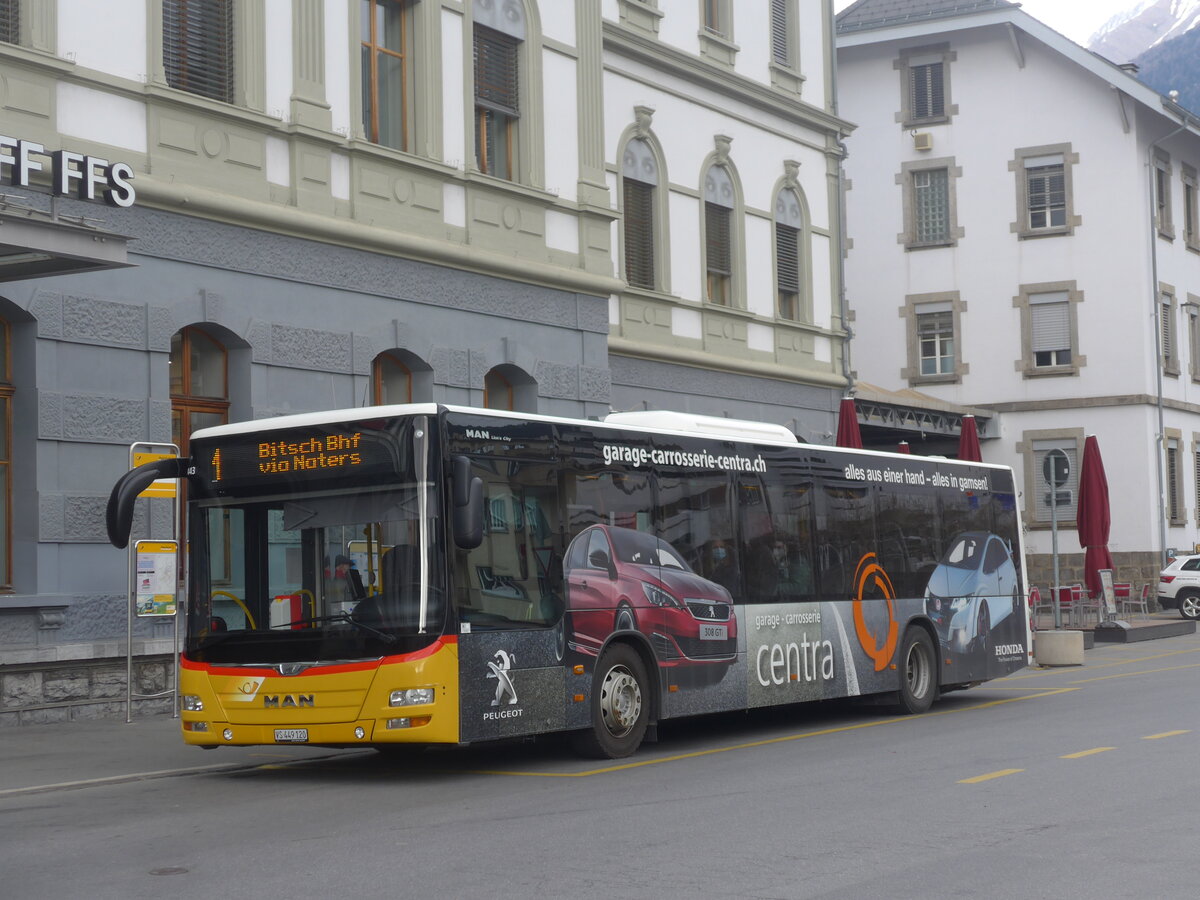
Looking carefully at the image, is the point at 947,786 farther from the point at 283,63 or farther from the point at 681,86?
the point at 681,86

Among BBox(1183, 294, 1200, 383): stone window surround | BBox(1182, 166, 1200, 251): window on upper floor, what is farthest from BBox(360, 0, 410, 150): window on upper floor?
BBox(1182, 166, 1200, 251): window on upper floor

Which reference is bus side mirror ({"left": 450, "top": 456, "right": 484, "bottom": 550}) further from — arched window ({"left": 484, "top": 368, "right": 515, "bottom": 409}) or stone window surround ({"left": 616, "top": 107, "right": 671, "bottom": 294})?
stone window surround ({"left": 616, "top": 107, "right": 671, "bottom": 294})

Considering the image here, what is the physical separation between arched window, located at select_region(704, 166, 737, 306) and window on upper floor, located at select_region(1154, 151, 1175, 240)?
2130 cm

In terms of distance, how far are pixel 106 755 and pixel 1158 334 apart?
3672cm

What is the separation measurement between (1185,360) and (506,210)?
1209 inches

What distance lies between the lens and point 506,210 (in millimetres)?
22188

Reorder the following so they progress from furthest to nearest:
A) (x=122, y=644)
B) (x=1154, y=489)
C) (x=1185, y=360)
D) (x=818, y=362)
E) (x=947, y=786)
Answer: (x=1185, y=360), (x=1154, y=489), (x=818, y=362), (x=122, y=644), (x=947, y=786)

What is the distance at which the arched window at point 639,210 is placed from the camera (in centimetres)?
2669

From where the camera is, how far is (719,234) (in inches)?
1140

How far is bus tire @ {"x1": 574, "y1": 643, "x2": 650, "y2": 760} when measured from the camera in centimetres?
1346

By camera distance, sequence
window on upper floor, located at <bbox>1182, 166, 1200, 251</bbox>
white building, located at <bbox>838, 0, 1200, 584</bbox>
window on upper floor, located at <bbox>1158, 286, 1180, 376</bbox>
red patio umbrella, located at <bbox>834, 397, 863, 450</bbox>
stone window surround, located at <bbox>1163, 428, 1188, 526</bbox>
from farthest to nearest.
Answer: window on upper floor, located at <bbox>1182, 166, 1200, 251</bbox> < window on upper floor, located at <bbox>1158, 286, 1180, 376</bbox> < stone window surround, located at <bbox>1163, 428, 1188, 526</bbox> < white building, located at <bbox>838, 0, 1200, 584</bbox> < red patio umbrella, located at <bbox>834, 397, 863, 450</bbox>

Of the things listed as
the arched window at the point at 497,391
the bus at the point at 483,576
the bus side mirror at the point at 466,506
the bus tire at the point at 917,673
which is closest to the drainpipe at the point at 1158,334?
the arched window at the point at 497,391

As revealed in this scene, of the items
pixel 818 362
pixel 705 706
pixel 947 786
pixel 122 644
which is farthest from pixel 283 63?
pixel 818 362

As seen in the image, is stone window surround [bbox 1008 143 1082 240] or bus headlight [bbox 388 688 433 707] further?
stone window surround [bbox 1008 143 1082 240]
